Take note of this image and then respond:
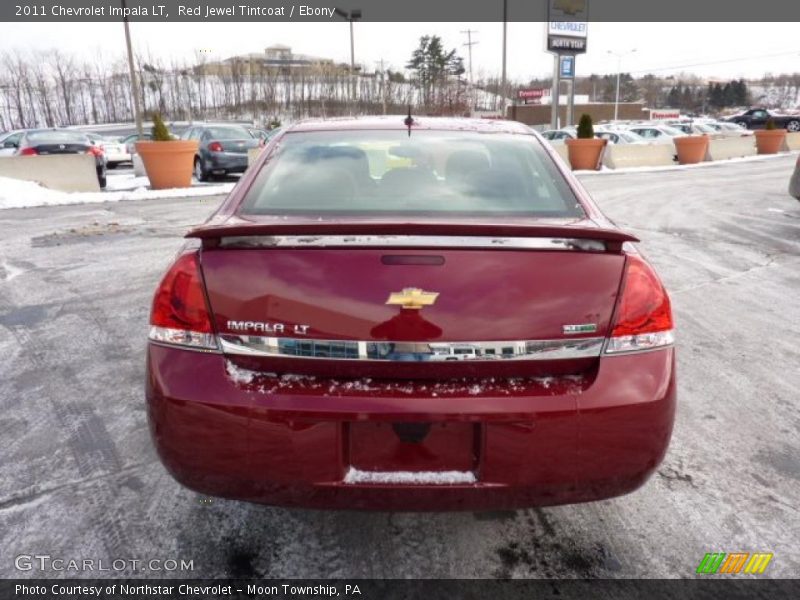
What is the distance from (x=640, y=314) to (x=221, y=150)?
1480cm

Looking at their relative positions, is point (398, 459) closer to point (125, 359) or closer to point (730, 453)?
point (730, 453)

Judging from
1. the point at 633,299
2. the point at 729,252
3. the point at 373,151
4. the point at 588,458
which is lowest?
the point at 729,252

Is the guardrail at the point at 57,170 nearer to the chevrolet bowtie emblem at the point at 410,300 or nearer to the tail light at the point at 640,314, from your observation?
the chevrolet bowtie emblem at the point at 410,300

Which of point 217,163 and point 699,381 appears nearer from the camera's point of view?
point 699,381

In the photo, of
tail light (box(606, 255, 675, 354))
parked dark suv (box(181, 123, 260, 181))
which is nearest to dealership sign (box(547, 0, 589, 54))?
parked dark suv (box(181, 123, 260, 181))

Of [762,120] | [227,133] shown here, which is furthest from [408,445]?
[762,120]

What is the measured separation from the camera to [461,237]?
1.86 m

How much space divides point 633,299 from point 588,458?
509 mm

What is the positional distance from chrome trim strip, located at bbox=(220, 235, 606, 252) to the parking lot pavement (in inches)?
44.1

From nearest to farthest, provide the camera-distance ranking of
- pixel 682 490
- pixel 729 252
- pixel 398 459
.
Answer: pixel 398 459
pixel 682 490
pixel 729 252

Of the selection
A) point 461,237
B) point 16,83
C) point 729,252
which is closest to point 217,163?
point 729,252

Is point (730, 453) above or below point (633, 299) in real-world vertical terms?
below

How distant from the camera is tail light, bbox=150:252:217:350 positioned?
1.86m

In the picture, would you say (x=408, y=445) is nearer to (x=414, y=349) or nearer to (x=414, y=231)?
(x=414, y=349)
